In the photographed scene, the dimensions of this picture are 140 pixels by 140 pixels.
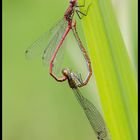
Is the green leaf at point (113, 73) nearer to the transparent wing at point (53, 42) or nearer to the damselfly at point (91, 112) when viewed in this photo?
the damselfly at point (91, 112)

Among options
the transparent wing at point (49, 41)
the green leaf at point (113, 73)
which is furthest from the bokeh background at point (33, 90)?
the green leaf at point (113, 73)

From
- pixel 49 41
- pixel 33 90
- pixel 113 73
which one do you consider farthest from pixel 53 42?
pixel 113 73

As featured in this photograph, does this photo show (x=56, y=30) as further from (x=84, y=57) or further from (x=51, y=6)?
(x=51, y=6)

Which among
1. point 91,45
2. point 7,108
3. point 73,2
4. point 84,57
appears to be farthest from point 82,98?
point 7,108

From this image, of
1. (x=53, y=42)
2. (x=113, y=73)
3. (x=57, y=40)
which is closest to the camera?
(x=113, y=73)

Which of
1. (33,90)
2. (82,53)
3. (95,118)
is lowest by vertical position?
(95,118)

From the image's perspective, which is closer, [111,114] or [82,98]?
[111,114]

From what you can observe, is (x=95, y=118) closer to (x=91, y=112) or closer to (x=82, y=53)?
(x=91, y=112)
